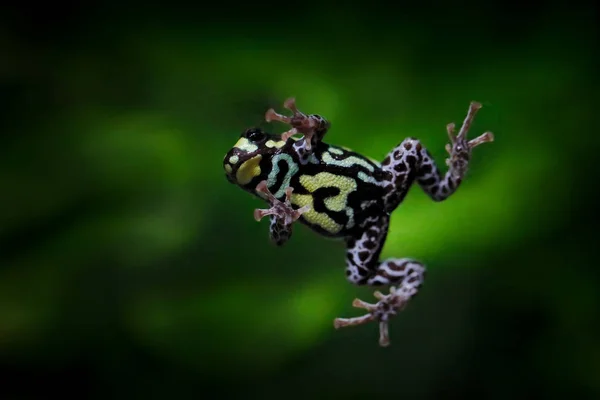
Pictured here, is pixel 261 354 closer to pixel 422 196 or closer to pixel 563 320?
pixel 422 196

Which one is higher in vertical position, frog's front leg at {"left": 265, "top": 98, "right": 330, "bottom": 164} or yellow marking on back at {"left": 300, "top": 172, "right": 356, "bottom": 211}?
frog's front leg at {"left": 265, "top": 98, "right": 330, "bottom": 164}

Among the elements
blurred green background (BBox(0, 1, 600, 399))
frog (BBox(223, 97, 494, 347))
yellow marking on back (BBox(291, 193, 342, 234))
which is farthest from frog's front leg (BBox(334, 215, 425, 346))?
blurred green background (BBox(0, 1, 600, 399))

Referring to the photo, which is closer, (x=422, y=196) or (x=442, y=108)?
(x=422, y=196)

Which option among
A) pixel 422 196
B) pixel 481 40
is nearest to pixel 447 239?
pixel 422 196

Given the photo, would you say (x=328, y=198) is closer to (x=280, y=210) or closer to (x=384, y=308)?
(x=280, y=210)

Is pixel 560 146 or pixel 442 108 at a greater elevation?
pixel 442 108

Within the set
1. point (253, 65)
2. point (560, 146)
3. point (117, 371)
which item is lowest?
point (117, 371)

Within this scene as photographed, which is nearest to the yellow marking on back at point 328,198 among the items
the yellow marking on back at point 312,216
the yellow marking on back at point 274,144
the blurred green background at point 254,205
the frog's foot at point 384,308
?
the yellow marking on back at point 312,216

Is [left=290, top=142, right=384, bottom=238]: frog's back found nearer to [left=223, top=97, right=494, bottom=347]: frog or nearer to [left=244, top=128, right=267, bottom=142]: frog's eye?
[left=223, top=97, right=494, bottom=347]: frog
